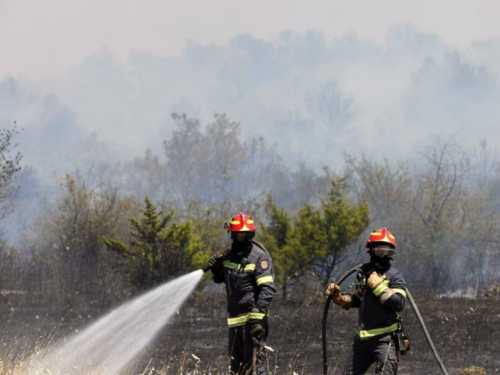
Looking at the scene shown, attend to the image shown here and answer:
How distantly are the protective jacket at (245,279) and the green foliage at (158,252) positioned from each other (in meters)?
11.3

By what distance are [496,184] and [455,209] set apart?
110 feet

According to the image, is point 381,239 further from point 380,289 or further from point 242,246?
point 242,246

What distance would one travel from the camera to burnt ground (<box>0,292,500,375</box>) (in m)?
12.8

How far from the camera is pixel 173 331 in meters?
17.0

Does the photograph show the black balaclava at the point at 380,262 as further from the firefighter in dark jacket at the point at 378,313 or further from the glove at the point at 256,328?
the glove at the point at 256,328

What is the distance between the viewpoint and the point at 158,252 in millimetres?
20141

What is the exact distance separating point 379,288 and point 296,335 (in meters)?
9.16

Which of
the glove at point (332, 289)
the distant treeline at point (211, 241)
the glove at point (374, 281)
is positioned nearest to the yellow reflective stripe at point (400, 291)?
the glove at point (374, 281)

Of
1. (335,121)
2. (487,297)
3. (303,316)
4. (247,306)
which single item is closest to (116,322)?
(303,316)

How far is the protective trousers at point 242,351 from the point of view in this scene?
8297mm

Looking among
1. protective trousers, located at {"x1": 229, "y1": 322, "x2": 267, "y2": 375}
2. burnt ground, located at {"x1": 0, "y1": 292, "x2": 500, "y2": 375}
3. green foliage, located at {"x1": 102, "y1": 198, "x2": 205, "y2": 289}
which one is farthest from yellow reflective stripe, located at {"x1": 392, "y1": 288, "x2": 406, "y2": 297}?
green foliage, located at {"x1": 102, "y1": 198, "x2": 205, "y2": 289}

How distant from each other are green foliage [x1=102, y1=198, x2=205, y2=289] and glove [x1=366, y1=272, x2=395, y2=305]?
12765 mm

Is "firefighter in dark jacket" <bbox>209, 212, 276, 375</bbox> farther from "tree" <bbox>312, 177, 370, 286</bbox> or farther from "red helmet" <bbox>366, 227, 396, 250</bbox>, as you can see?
"tree" <bbox>312, 177, 370, 286</bbox>

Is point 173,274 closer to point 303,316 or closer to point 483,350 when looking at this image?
point 303,316
